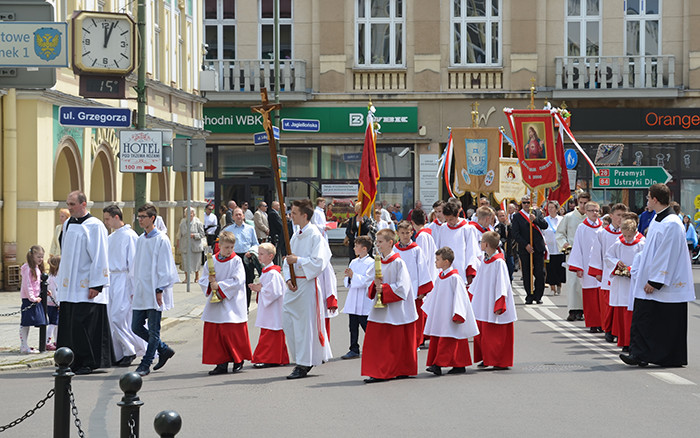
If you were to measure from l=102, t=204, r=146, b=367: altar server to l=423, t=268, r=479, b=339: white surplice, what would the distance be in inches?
131

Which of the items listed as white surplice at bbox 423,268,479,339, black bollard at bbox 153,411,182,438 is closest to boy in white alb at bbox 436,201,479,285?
white surplice at bbox 423,268,479,339

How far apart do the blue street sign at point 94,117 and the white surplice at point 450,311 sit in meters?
5.87

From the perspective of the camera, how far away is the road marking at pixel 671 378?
11.1m

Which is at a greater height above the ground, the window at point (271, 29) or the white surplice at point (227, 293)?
the window at point (271, 29)

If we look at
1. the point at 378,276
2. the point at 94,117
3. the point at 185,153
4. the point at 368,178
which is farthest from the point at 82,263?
the point at 185,153

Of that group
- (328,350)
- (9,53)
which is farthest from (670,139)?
(9,53)

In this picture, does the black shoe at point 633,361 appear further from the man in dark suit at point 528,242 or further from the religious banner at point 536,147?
the religious banner at point 536,147

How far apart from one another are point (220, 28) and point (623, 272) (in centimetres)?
2709

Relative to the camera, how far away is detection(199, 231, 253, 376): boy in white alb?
487 inches

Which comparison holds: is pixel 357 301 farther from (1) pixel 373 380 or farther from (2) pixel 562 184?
(2) pixel 562 184

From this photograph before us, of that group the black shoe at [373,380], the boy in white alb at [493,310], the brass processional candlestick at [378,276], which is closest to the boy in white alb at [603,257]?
the boy in white alb at [493,310]

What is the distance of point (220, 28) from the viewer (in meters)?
39.2

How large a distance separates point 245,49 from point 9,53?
28747 millimetres

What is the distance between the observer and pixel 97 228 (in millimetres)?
12562
